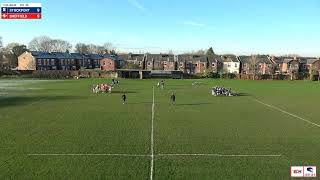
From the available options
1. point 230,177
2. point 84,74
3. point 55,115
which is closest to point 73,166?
point 230,177

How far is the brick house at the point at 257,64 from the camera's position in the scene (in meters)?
149

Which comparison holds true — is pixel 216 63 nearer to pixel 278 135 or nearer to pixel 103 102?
pixel 103 102

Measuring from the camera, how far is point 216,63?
496 ft

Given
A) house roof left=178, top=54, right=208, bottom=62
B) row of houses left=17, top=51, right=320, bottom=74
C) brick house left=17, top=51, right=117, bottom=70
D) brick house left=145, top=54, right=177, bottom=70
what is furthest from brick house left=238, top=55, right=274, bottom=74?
brick house left=17, top=51, right=117, bottom=70

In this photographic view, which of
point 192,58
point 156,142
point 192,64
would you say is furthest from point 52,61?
point 156,142

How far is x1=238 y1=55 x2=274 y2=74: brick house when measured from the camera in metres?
149

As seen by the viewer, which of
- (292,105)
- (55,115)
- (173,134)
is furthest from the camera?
(292,105)

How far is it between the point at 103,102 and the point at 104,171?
95.1 ft

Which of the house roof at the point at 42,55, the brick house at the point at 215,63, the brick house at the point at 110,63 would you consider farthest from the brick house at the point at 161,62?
the house roof at the point at 42,55

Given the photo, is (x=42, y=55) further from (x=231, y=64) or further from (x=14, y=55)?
(x=231, y=64)

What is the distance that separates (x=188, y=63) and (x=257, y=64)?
28342mm

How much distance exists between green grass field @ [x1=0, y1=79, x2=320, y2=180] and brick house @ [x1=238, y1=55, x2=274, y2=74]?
4389 inches

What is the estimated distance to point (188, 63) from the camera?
15062 cm

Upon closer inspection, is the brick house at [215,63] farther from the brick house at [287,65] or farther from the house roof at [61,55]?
the house roof at [61,55]
